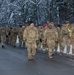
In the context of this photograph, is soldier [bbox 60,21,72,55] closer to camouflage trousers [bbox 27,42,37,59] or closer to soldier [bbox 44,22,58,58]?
soldier [bbox 44,22,58,58]

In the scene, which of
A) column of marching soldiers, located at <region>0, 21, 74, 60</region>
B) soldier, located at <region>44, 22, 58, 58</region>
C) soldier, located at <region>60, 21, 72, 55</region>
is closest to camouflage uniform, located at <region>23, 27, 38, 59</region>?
column of marching soldiers, located at <region>0, 21, 74, 60</region>

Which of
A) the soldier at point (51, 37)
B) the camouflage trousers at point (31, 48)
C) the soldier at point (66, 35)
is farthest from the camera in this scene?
the soldier at point (66, 35)

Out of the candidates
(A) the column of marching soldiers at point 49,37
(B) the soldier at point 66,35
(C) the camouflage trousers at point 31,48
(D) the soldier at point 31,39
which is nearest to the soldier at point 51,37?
(A) the column of marching soldiers at point 49,37

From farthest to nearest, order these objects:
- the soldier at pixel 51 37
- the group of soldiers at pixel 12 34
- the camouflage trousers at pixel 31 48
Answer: the group of soldiers at pixel 12 34, the soldier at pixel 51 37, the camouflage trousers at pixel 31 48

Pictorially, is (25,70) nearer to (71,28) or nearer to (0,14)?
(71,28)

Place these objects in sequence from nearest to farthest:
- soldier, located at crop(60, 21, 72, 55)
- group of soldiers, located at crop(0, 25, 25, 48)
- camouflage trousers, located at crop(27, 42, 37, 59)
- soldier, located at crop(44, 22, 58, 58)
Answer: camouflage trousers, located at crop(27, 42, 37, 59) < soldier, located at crop(44, 22, 58, 58) < soldier, located at crop(60, 21, 72, 55) < group of soldiers, located at crop(0, 25, 25, 48)

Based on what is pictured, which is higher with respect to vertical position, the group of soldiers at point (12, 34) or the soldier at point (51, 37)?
the soldier at point (51, 37)

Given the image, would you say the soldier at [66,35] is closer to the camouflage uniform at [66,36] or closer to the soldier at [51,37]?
the camouflage uniform at [66,36]

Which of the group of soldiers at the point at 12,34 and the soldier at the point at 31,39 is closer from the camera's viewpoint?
the soldier at the point at 31,39

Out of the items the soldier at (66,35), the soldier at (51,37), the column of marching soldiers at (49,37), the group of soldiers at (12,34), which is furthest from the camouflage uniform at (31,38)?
the group of soldiers at (12,34)

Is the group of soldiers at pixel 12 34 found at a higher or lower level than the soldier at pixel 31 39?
lower

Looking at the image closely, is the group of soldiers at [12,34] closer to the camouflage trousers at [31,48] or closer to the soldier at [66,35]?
the soldier at [66,35]

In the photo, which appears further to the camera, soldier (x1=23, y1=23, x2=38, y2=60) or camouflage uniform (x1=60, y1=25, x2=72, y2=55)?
camouflage uniform (x1=60, y1=25, x2=72, y2=55)

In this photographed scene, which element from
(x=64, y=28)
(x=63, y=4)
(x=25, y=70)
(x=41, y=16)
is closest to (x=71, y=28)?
(x=64, y=28)
